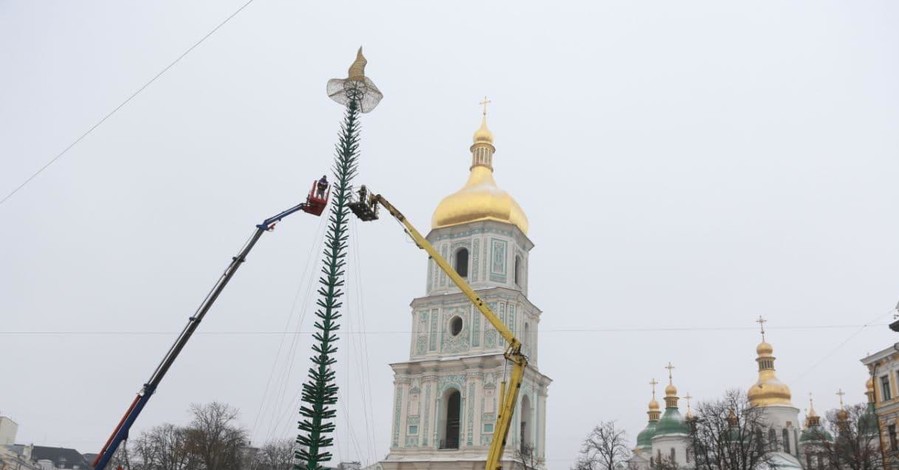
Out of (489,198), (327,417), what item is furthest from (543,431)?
(327,417)

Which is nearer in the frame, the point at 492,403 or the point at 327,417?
the point at 327,417

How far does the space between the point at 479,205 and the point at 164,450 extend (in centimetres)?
3281

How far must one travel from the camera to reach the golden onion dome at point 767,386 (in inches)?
3147

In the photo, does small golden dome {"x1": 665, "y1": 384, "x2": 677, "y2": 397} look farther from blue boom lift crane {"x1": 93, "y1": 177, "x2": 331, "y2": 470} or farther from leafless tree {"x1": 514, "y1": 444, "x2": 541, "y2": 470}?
blue boom lift crane {"x1": 93, "y1": 177, "x2": 331, "y2": 470}

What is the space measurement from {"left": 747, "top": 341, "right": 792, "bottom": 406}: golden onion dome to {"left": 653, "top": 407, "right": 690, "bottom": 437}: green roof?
7.11m

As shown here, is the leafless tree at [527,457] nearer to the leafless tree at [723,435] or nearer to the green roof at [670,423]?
the leafless tree at [723,435]

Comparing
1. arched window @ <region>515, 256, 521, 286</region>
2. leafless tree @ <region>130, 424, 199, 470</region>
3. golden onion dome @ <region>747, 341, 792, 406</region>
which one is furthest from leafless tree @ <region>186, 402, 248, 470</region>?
golden onion dome @ <region>747, 341, 792, 406</region>

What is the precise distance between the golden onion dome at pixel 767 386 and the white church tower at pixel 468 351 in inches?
1552

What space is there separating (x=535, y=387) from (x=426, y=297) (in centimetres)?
831

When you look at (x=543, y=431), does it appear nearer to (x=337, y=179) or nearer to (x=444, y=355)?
(x=444, y=355)

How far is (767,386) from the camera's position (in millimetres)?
80812

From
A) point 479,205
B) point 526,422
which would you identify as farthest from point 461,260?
point 526,422

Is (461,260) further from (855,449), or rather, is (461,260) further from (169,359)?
(169,359)

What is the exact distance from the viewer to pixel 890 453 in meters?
41.8
